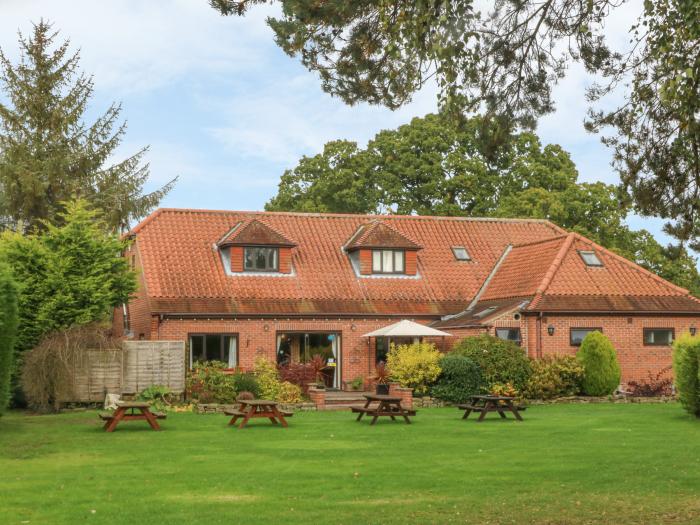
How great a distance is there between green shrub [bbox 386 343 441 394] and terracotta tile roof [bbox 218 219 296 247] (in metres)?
7.33

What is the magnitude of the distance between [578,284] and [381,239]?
741cm

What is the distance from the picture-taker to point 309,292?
34844 mm

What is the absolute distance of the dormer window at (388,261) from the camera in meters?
36.9

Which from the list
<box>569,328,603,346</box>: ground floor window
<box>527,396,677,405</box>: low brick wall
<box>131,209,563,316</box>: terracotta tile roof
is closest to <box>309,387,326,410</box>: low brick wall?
<box>131,209,563,316</box>: terracotta tile roof

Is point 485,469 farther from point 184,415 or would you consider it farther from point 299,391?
point 299,391

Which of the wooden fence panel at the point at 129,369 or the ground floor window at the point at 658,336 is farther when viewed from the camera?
the ground floor window at the point at 658,336

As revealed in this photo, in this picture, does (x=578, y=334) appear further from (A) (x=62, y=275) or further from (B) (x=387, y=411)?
(A) (x=62, y=275)

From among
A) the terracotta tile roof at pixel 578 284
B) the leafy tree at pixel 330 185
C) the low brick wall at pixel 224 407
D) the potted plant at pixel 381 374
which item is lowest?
the low brick wall at pixel 224 407

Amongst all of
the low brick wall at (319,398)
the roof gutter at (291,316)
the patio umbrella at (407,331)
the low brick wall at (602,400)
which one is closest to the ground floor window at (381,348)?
the roof gutter at (291,316)

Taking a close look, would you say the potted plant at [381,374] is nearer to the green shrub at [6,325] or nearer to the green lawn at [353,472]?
the green lawn at [353,472]

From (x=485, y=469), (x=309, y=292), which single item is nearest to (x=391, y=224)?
(x=309, y=292)

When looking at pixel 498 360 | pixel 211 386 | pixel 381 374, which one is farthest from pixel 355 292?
pixel 211 386

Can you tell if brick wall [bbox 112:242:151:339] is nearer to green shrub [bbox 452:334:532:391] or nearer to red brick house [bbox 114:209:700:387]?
red brick house [bbox 114:209:700:387]

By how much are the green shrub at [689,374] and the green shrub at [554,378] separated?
6.07 meters
